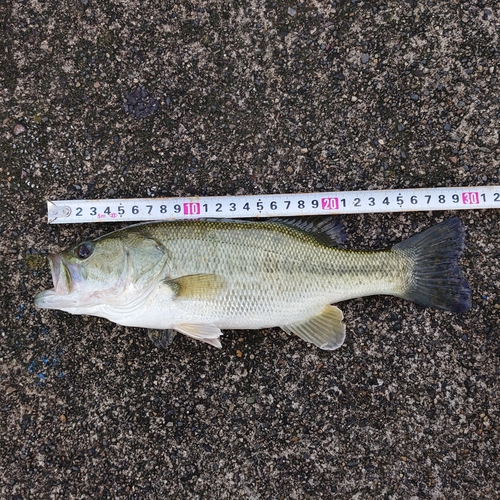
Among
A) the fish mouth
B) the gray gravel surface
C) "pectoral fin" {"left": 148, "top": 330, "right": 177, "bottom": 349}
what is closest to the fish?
the fish mouth

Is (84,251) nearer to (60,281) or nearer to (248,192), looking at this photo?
(60,281)

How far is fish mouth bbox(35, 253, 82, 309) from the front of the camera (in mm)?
2578

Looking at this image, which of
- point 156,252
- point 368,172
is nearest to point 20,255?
point 156,252

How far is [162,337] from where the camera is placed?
287 cm

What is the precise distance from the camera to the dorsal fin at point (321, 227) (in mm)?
2820

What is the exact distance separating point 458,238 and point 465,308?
1.40ft

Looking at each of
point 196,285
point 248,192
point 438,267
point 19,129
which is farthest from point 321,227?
point 19,129

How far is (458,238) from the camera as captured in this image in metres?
2.77

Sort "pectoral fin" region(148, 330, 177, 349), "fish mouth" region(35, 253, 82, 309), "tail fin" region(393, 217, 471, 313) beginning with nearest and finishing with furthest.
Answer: "fish mouth" region(35, 253, 82, 309) → "tail fin" region(393, 217, 471, 313) → "pectoral fin" region(148, 330, 177, 349)

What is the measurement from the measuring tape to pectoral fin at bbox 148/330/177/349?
72 cm

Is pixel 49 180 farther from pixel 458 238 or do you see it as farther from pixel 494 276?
pixel 494 276

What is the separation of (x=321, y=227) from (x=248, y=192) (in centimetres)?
54

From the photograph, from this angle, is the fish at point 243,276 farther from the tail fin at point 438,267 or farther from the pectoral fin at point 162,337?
the pectoral fin at point 162,337

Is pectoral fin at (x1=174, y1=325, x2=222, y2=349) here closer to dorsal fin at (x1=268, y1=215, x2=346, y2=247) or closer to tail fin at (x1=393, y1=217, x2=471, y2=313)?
dorsal fin at (x1=268, y1=215, x2=346, y2=247)
